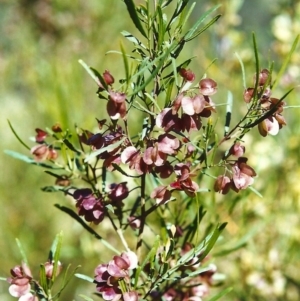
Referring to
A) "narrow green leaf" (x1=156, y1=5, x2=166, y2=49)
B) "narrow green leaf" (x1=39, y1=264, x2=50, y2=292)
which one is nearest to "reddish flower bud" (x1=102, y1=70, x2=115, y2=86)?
"narrow green leaf" (x1=156, y1=5, x2=166, y2=49)

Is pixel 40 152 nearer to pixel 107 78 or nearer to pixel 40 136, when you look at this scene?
pixel 40 136

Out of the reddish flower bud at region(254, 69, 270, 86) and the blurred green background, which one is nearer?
the reddish flower bud at region(254, 69, 270, 86)

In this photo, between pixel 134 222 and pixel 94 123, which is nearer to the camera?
pixel 134 222

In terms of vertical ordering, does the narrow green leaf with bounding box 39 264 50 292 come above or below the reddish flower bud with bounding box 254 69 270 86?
below

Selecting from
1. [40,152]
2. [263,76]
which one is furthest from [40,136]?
[263,76]

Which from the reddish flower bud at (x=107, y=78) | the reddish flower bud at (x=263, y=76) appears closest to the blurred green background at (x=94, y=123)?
the reddish flower bud at (x=263, y=76)

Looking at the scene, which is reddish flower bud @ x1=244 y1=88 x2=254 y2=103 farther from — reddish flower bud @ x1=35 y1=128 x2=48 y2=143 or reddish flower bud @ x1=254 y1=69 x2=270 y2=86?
reddish flower bud @ x1=35 y1=128 x2=48 y2=143

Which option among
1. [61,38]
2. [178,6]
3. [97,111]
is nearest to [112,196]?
[178,6]

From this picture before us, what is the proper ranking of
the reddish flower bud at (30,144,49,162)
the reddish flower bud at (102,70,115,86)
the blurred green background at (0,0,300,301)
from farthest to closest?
the blurred green background at (0,0,300,301), the reddish flower bud at (30,144,49,162), the reddish flower bud at (102,70,115,86)

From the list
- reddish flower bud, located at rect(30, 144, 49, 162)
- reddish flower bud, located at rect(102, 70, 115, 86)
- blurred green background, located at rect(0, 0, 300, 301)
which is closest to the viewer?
reddish flower bud, located at rect(102, 70, 115, 86)

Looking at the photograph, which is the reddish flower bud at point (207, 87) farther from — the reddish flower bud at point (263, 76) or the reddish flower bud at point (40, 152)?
the reddish flower bud at point (40, 152)
